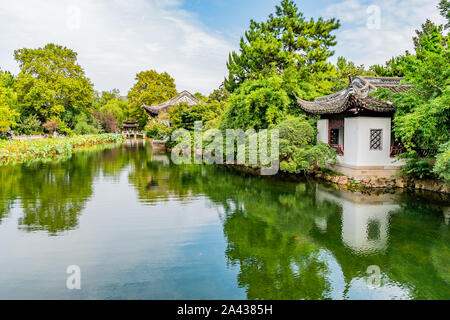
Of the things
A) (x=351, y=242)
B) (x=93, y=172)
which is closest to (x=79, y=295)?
Result: (x=351, y=242)

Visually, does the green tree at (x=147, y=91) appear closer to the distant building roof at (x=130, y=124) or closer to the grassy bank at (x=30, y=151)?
the distant building roof at (x=130, y=124)

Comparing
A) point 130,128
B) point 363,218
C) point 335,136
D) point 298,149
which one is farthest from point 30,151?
point 130,128

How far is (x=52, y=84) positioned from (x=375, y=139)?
28.8 metres

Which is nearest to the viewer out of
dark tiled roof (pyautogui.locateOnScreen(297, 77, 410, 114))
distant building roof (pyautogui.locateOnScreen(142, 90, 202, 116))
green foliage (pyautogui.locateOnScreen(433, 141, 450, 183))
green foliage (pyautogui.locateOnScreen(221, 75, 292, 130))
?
green foliage (pyautogui.locateOnScreen(433, 141, 450, 183))

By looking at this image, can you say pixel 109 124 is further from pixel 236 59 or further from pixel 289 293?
pixel 289 293

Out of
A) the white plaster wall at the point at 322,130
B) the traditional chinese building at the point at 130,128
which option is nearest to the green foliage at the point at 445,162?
the white plaster wall at the point at 322,130

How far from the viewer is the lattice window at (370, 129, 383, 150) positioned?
35.0ft

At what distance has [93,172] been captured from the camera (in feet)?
43.7

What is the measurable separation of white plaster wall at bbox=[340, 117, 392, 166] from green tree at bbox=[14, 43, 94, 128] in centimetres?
2682

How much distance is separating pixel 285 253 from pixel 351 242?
1.27m

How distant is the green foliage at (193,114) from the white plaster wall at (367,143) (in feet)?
35.4

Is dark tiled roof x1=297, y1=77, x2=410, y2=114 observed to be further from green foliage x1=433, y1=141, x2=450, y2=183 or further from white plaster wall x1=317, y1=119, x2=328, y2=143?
green foliage x1=433, y1=141, x2=450, y2=183

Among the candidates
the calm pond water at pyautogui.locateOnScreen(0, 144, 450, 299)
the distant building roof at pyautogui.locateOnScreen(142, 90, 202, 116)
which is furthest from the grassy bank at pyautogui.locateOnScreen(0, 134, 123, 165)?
the distant building roof at pyautogui.locateOnScreen(142, 90, 202, 116)
